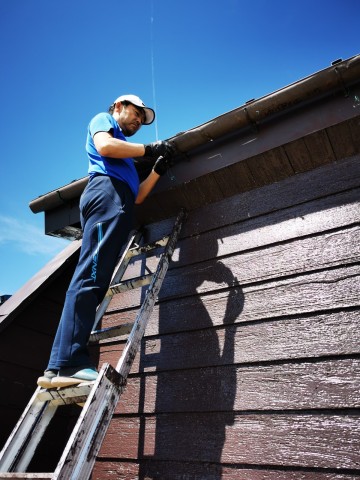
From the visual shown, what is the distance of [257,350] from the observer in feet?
6.46

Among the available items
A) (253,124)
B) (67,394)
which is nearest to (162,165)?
(253,124)

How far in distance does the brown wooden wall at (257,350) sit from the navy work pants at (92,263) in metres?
0.72

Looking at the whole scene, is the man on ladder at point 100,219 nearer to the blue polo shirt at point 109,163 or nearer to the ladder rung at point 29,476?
the blue polo shirt at point 109,163

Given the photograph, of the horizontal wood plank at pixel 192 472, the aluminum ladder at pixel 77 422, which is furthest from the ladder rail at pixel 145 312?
the horizontal wood plank at pixel 192 472

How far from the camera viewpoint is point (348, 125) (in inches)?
88.7

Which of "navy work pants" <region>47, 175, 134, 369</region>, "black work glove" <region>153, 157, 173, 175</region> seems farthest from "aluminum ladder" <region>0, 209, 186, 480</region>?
"black work glove" <region>153, 157, 173, 175</region>

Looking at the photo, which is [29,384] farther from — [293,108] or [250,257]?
[293,108]

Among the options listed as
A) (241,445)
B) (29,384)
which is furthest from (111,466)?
(29,384)

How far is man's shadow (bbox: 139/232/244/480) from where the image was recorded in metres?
1.85

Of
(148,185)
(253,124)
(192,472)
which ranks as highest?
(253,124)

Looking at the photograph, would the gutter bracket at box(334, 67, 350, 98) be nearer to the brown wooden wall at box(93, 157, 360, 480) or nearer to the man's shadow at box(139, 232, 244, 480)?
the brown wooden wall at box(93, 157, 360, 480)

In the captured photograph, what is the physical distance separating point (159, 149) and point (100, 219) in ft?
2.66

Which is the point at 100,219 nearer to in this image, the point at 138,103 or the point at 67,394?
the point at 67,394

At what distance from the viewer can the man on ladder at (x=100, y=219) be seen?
1609mm
